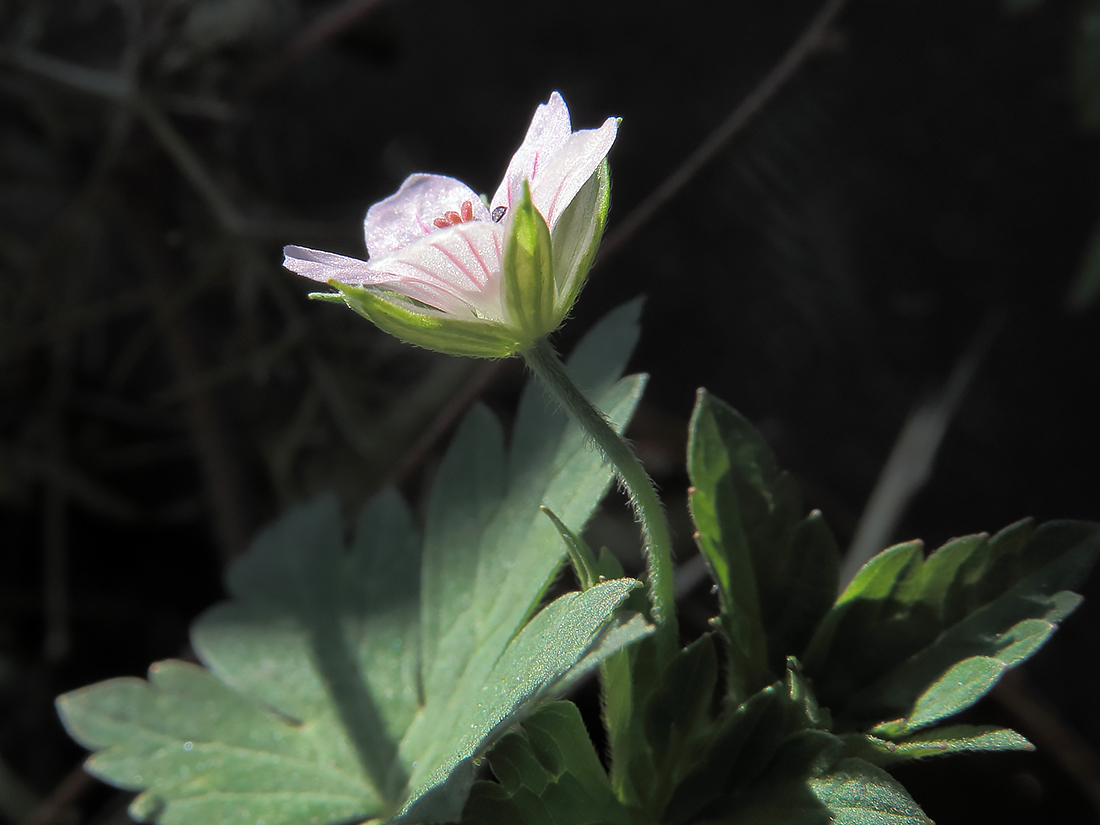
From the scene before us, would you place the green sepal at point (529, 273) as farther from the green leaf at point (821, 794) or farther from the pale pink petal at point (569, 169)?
the green leaf at point (821, 794)

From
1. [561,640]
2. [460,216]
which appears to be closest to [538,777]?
[561,640]

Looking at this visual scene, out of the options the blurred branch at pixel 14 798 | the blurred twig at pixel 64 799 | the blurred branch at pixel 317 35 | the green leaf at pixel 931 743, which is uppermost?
the blurred branch at pixel 317 35

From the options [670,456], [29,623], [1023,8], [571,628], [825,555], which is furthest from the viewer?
[1023,8]

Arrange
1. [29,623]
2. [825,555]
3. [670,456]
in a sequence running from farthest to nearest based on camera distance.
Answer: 1. [29,623]
2. [670,456]
3. [825,555]

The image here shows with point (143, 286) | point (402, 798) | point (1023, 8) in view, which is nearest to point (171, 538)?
point (143, 286)

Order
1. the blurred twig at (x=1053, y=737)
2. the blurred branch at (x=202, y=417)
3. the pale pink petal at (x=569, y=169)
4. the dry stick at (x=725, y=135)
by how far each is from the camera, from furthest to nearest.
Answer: the blurred branch at (x=202, y=417) < the dry stick at (x=725, y=135) < the blurred twig at (x=1053, y=737) < the pale pink petal at (x=569, y=169)

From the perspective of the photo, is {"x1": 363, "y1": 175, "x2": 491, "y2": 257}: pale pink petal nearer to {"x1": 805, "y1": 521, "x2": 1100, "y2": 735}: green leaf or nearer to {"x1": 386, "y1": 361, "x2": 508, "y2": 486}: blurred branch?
{"x1": 805, "y1": 521, "x2": 1100, "y2": 735}: green leaf

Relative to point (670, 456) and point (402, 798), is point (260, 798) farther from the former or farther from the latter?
point (670, 456)

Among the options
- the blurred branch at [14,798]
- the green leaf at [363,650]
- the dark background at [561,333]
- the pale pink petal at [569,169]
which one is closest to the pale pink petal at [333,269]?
the pale pink petal at [569,169]
